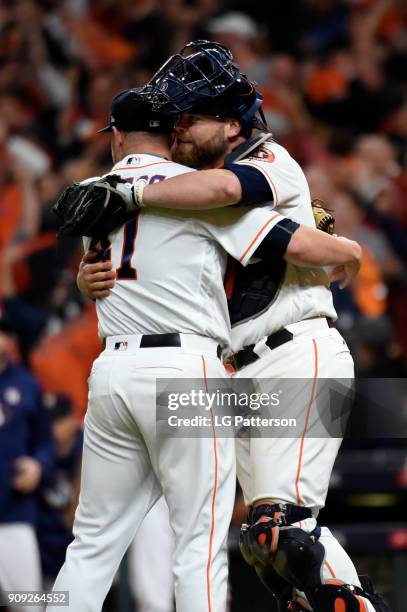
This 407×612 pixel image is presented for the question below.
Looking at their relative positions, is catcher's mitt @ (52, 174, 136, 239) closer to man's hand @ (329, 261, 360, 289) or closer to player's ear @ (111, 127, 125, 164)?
player's ear @ (111, 127, 125, 164)

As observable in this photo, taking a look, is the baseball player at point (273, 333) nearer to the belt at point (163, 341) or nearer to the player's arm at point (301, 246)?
the player's arm at point (301, 246)

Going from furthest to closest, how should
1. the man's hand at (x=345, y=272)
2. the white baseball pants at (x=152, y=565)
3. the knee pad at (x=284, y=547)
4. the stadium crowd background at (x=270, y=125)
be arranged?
1. the stadium crowd background at (x=270, y=125)
2. the white baseball pants at (x=152, y=565)
3. the man's hand at (x=345, y=272)
4. the knee pad at (x=284, y=547)

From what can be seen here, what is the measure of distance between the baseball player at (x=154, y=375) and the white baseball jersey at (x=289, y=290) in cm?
17

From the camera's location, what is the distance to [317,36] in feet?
33.1

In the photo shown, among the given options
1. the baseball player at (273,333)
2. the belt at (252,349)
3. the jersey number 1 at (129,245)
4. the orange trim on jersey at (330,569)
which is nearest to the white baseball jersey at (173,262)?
the jersey number 1 at (129,245)

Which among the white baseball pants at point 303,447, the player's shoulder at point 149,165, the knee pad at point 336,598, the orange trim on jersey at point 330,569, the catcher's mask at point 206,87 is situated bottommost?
the knee pad at point 336,598

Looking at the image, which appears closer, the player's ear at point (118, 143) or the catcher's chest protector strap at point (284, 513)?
the catcher's chest protector strap at point (284, 513)

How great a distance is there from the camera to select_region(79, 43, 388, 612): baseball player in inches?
138

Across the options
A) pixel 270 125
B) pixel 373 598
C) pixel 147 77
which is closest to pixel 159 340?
pixel 373 598

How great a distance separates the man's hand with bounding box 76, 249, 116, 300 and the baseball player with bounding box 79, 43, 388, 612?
29 cm

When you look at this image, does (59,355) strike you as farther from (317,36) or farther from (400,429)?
(317,36)

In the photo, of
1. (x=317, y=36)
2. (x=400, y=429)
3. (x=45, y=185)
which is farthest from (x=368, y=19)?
(x=400, y=429)

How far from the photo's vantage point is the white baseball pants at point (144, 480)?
339cm

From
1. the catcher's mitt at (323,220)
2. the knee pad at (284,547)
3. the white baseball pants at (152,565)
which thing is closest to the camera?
the knee pad at (284,547)
